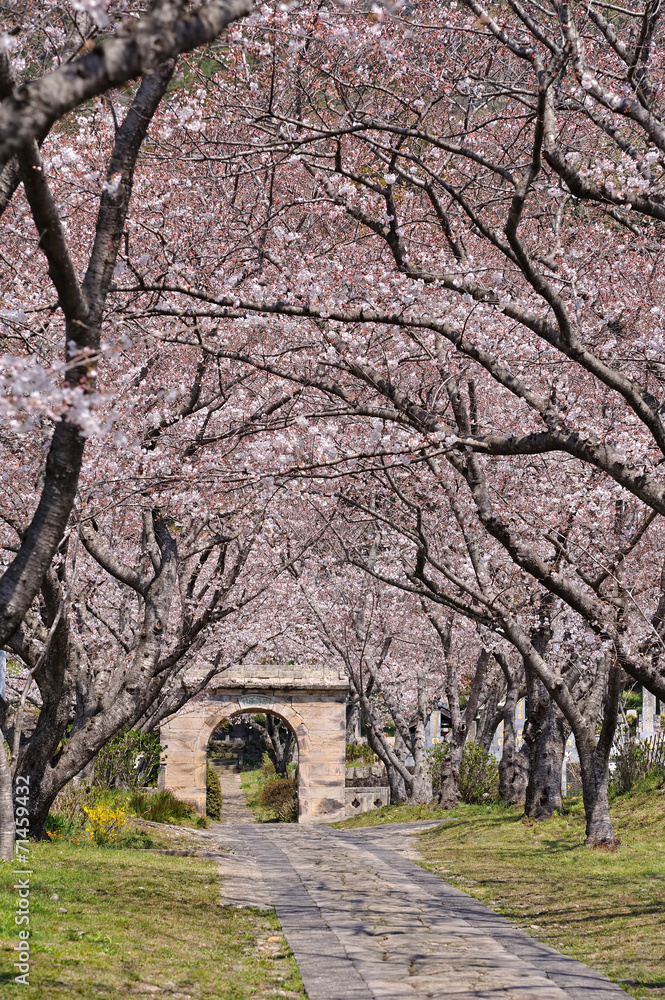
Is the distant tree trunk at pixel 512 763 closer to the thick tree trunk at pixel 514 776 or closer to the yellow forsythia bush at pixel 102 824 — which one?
the thick tree trunk at pixel 514 776

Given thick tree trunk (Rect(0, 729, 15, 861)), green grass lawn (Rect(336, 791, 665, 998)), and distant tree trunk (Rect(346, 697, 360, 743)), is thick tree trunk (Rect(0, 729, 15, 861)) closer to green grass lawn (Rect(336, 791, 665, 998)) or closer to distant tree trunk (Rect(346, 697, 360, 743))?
green grass lawn (Rect(336, 791, 665, 998))

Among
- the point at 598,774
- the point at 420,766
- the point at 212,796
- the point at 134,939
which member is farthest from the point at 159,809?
the point at 134,939

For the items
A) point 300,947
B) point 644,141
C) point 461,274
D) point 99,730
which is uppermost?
point 644,141

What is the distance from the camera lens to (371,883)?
11.6 meters

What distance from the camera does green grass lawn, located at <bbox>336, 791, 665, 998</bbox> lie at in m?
7.68

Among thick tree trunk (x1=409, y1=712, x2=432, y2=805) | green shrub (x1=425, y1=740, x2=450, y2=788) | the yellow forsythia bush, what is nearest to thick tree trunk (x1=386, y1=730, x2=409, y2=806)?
thick tree trunk (x1=409, y1=712, x2=432, y2=805)

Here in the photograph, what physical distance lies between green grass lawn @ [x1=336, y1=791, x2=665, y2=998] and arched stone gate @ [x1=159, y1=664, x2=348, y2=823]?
9.43 metres

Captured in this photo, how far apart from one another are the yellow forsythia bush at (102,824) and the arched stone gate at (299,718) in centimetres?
1368

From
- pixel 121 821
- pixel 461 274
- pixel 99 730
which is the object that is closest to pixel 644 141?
pixel 461 274

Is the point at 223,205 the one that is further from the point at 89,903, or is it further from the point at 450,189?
the point at 89,903

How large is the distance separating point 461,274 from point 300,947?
575 centimetres

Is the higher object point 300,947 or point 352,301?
point 352,301

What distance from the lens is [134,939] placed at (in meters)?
7.34

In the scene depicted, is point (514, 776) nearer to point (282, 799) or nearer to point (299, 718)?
point (299, 718)
